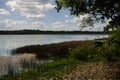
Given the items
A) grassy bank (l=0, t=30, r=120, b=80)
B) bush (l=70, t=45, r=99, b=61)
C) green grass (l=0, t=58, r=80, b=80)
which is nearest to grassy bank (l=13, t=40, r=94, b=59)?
bush (l=70, t=45, r=99, b=61)

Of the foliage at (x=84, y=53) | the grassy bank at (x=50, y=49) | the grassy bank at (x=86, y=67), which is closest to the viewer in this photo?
the grassy bank at (x=86, y=67)

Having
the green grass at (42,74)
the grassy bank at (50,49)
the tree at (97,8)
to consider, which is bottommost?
the grassy bank at (50,49)

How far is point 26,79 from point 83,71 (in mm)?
3247

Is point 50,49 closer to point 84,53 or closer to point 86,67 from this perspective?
point 84,53

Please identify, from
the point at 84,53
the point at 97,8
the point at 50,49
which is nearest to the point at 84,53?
the point at 84,53

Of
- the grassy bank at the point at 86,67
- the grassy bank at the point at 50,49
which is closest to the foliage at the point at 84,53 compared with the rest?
the grassy bank at the point at 86,67

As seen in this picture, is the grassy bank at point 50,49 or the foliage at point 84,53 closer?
the foliage at point 84,53

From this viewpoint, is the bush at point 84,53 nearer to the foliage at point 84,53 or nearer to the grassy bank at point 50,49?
the foliage at point 84,53

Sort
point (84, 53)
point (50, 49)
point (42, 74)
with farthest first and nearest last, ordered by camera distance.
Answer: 1. point (50, 49)
2. point (84, 53)
3. point (42, 74)

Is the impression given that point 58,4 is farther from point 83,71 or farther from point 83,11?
point 83,71

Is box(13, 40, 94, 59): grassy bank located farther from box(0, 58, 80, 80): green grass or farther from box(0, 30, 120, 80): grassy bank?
box(0, 58, 80, 80): green grass

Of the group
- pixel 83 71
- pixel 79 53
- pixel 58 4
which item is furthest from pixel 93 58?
pixel 83 71

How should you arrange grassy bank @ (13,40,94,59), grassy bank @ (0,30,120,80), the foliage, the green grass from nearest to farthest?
1. grassy bank @ (0,30,120,80)
2. the green grass
3. the foliage
4. grassy bank @ (13,40,94,59)

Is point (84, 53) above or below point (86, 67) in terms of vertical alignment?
below
